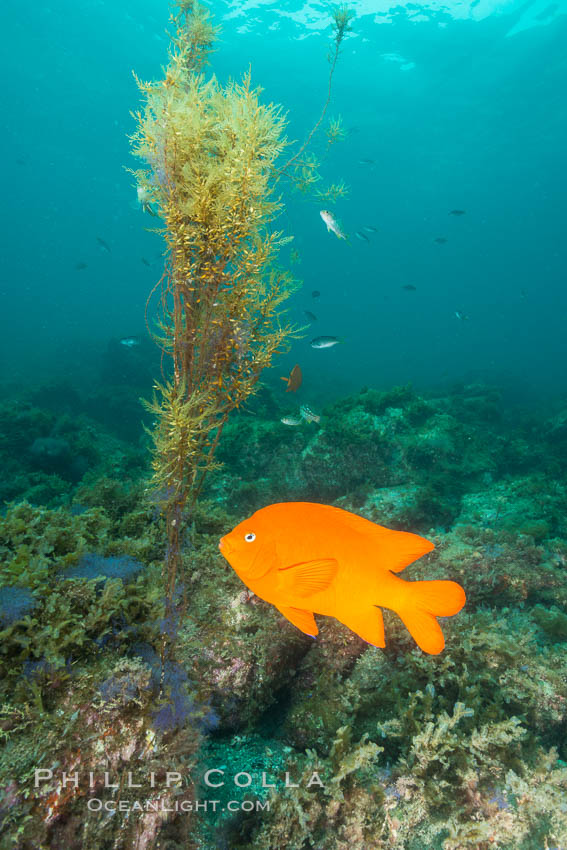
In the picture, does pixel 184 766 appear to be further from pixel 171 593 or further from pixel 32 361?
pixel 32 361

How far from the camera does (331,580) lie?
1.36m

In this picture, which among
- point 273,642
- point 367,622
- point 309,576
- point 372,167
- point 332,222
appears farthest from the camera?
point 372,167

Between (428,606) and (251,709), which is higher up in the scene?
(428,606)

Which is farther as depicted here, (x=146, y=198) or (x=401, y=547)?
(x=146, y=198)

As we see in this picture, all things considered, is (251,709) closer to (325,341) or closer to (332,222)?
(325,341)

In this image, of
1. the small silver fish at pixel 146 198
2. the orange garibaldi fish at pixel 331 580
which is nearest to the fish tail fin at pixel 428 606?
the orange garibaldi fish at pixel 331 580

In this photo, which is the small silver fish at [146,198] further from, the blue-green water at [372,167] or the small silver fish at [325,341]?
the small silver fish at [325,341]

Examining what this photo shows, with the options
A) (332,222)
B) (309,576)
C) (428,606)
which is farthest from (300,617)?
(332,222)

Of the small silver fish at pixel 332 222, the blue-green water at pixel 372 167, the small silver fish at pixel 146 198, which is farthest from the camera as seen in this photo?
the blue-green water at pixel 372 167

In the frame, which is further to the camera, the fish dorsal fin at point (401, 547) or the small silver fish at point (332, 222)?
the small silver fish at point (332, 222)

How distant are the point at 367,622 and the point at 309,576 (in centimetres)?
40

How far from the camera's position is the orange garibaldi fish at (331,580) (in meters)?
1.41

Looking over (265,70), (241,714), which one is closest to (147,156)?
(241,714)

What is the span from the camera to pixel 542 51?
3338 cm
